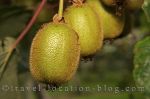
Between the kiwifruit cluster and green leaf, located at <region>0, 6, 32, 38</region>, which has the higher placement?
green leaf, located at <region>0, 6, 32, 38</region>

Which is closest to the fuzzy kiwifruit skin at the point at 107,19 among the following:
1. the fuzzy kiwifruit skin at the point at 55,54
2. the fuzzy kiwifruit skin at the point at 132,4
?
the fuzzy kiwifruit skin at the point at 132,4

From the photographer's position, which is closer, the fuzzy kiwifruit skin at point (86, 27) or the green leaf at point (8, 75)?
the fuzzy kiwifruit skin at point (86, 27)

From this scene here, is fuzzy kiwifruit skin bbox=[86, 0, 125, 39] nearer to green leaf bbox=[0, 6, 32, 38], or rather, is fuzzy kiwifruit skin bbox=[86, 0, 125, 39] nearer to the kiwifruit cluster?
the kiwifruit cluster

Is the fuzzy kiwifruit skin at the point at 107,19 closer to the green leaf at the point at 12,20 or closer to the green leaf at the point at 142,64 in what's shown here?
the green leaf at the point at 142,64

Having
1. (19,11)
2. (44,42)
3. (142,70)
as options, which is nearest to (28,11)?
(19,11)

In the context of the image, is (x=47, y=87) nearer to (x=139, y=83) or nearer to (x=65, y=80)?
(x=65, y=80)

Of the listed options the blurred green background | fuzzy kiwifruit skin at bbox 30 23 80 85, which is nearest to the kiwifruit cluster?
fuzzy kiwifruit skin at bbox 30 23 80 85

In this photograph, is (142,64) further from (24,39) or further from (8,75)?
(24,39)

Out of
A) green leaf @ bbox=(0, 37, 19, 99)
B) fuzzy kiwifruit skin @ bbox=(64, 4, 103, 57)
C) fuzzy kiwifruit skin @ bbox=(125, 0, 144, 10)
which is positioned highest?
fuzzy kiwifruit skin @ bbox=(125, 0, 144, 10)
